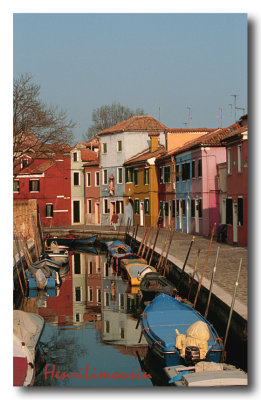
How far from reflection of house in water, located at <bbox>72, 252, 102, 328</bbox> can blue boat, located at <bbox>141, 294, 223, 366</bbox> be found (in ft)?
8.30

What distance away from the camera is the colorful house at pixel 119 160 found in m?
32.5

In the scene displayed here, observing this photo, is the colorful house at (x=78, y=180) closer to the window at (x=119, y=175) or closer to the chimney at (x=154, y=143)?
the window at (x=119, y=175)

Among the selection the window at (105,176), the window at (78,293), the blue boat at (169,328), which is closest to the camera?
the blue boat at (169,328)

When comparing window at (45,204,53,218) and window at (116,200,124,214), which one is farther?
window at (116,200,124,214)

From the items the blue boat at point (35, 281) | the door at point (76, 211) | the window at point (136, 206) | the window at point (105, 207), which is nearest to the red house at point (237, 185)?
the blue boat at point (35, 281)

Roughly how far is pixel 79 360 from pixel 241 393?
3.81 m

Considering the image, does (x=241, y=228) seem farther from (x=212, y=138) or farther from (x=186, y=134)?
(x=186, y=134)

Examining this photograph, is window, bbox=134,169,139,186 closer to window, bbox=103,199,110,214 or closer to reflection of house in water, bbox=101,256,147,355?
window, bbox=103,199,110,214

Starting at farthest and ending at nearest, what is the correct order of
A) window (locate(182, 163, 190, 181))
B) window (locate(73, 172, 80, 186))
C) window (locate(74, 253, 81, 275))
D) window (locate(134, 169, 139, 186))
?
1. window (locate(73, 172, 80, 186))
2. window (locate(134, 169, 139, 186))
3. window (locate(182, 163, 190, 181))
4. window (locate(74, 253, 81, 275))

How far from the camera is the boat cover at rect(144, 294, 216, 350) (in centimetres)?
1049

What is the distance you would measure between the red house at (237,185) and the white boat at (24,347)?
8170 mm

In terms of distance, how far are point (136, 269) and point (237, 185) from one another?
4200mm

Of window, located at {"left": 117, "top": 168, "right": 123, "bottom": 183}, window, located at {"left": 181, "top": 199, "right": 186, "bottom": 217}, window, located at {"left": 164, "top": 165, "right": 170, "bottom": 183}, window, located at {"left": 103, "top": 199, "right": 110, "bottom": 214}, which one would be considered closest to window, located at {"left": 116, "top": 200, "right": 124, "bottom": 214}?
window, located at {"left": 103, "top": 199, "right": 110, "bottom": 214}
